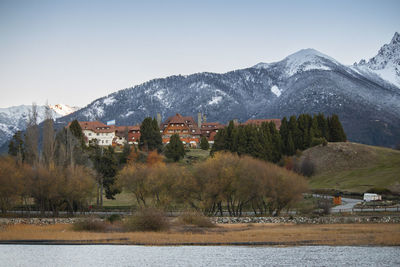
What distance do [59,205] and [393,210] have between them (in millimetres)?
52511

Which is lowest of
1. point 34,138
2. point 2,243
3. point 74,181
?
point 2,243

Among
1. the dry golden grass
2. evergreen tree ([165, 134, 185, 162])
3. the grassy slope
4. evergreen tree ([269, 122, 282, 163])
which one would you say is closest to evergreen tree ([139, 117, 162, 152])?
evergreen tree ([165, 134, 185, 162])

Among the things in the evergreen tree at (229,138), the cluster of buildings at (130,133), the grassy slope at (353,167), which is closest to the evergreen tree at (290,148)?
the grassy slope at (353,167)

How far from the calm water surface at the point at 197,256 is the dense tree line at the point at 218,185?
81.1ft

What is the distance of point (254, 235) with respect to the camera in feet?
192

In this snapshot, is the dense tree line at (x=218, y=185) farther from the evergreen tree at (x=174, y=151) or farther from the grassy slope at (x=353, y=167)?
the evergreen tree at (x=174, y=151)

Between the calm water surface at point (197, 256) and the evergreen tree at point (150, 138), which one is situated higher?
the evergreen tree at point (150, 138)

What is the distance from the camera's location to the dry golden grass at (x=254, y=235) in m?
54.2

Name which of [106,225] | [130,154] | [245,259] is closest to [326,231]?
[245,259]

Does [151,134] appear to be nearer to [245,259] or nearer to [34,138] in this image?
[34,138]

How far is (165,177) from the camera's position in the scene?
8112cm

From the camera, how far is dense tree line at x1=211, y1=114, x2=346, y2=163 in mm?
124812

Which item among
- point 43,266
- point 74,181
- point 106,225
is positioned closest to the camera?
point 43,266

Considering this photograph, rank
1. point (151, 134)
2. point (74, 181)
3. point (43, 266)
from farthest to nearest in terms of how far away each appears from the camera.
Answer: point (151, 134), point (74, 181), point (43, 266)
